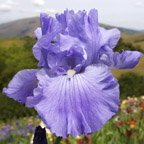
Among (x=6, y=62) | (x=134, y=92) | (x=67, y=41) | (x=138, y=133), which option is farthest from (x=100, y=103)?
(x=6, y=62)

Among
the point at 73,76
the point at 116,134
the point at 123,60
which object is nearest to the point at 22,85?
the point at 73,76

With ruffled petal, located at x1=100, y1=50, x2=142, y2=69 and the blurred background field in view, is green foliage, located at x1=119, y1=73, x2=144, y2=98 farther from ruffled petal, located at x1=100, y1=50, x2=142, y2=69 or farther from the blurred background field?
ruffled petal, located at x1=100, y1=50, x2=142, y2=69

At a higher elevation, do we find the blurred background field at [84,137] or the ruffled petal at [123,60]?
the ruffled petal at [123,60]

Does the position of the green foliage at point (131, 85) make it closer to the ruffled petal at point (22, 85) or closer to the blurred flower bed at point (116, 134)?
the blurred flower bed at point (116, 134)

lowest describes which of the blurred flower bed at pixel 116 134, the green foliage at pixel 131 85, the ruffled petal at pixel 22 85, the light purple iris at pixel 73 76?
the green foliage at pixel 131 85

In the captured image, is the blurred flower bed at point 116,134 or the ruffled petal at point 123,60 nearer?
the ruffled petal at point 123,60

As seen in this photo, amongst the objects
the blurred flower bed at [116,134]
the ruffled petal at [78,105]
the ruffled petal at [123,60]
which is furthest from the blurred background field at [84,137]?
the ruffled petal at [78,105]

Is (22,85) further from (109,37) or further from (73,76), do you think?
(109,37)
